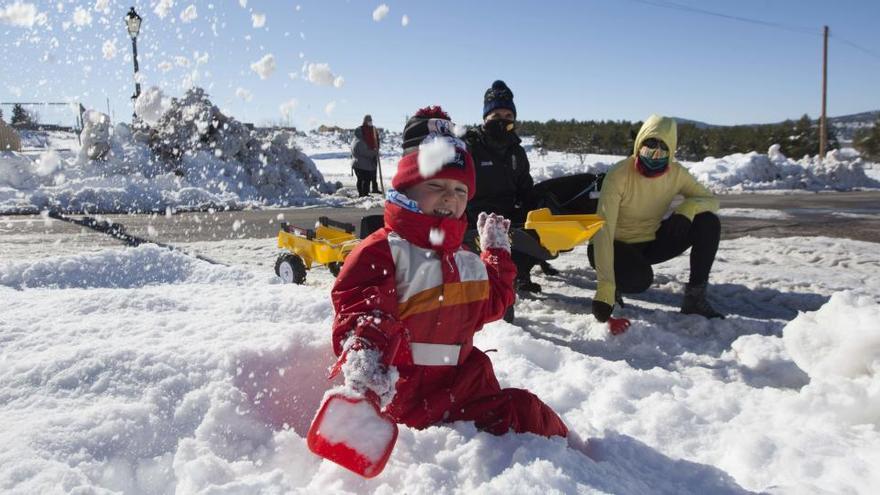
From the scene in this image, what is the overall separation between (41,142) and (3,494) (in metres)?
30.3

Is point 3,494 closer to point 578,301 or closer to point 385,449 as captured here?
point 385,449

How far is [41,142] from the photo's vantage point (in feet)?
86.1

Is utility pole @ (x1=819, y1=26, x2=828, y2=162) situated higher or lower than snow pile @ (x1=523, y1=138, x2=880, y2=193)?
higher

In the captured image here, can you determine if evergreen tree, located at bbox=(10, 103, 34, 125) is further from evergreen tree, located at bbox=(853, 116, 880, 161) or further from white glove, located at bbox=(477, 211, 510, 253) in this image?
evergreen tree, located at bbox=(853, 116, 880, 161)

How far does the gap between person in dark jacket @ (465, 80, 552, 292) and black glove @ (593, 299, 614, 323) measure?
810 mm

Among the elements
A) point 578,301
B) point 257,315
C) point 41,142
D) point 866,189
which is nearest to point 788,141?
point 866,189

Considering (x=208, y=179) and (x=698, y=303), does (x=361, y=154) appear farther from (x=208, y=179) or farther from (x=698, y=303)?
(x=698, y=303)

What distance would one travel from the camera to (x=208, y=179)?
14.3 metres

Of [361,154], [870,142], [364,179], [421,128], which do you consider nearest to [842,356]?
Answer: [421,128]

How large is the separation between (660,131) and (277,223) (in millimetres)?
7229

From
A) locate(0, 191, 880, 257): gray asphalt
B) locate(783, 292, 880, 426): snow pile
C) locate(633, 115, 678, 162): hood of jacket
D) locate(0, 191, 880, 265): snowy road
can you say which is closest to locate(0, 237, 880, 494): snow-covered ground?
locate(783, 292, 880, 426): snow pile

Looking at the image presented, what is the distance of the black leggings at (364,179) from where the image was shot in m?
14.4

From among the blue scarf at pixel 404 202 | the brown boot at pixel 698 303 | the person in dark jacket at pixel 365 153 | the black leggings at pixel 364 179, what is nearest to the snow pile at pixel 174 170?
the black leggings at pixel 364 179

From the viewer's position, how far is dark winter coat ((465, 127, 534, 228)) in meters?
4.60
